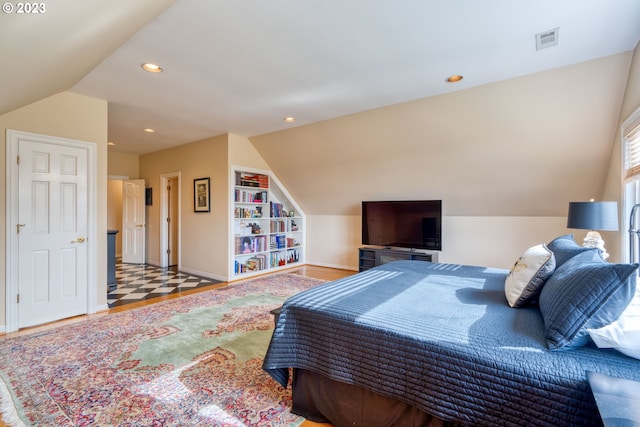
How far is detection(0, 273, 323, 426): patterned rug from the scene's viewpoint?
5.64ft

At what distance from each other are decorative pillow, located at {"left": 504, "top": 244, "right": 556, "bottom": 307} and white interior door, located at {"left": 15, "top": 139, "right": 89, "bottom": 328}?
414 centimetres

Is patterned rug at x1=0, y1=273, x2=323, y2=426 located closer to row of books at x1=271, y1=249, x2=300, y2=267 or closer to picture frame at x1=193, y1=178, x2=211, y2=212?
picture frame at x1=193, y1=178, x2=211, y2=212

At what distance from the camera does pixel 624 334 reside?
41.6 inches

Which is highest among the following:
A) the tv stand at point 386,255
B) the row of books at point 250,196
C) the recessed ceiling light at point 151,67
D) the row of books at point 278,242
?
the recessed ceiling light at point 151,67

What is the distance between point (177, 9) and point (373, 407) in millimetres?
2591

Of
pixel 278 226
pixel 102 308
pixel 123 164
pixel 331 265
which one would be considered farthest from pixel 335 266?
pixel 123 164

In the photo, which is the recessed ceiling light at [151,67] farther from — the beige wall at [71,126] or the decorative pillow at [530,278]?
the decorative pillow at [530,278]

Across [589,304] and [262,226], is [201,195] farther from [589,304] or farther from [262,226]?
[589,304]

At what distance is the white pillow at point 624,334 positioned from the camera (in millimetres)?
1034

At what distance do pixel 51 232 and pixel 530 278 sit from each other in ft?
14.2

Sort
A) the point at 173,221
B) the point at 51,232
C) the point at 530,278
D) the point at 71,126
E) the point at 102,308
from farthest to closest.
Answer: the point at 173,221 < the point at 102,308 < the point at 71,126 < the point at 51,232 < the point at 530,278

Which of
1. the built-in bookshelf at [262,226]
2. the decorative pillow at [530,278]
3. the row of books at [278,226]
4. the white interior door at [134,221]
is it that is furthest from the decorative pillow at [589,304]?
the white interior door at [134,221]

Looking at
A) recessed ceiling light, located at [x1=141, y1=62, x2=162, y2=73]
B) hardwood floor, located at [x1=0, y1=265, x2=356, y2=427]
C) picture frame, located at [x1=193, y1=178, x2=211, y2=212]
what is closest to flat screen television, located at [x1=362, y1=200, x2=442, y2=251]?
hardwood floor, located at [x1=0, y1=265, x2=356, y2=427]

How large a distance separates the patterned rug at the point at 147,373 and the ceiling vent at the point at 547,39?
3086 mm
